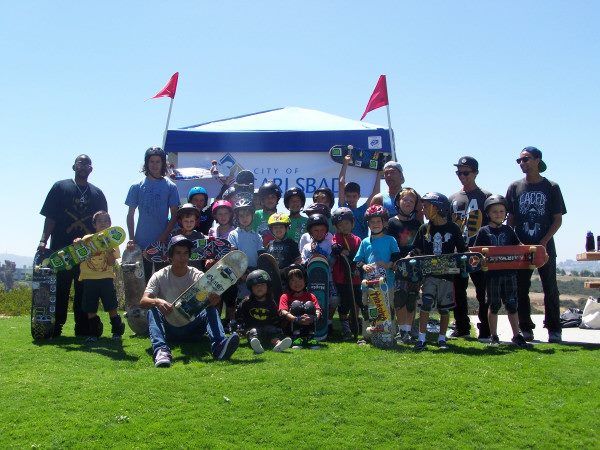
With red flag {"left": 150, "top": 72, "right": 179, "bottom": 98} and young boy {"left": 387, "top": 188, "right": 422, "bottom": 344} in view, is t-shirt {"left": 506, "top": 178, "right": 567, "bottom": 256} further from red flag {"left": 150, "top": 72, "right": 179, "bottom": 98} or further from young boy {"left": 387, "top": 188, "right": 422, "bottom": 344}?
red flag {"left": 150, "top": 72, "right": 179, "bottom": 98}

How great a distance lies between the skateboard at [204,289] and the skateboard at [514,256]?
2.57 metres

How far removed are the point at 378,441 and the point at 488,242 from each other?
3.40 m

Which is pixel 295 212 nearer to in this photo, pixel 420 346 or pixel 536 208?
pixel 420 346

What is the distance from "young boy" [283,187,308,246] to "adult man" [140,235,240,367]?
5.45ft

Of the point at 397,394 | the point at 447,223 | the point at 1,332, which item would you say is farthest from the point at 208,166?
the point at 397,394

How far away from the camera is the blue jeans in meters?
6.84

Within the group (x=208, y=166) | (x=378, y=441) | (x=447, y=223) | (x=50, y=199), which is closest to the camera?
(x=378, y=441)

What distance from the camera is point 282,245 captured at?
27.4 feet

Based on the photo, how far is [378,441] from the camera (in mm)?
4742

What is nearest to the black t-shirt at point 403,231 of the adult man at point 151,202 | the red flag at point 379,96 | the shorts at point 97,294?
the adult man at point 151,202

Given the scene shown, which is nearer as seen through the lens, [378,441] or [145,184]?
[378,441]

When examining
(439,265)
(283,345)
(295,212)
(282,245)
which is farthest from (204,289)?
(439,265)

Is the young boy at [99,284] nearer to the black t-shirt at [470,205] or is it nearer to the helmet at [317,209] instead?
the helmet at [317,209]

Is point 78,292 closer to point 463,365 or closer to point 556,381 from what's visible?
point 463,365
